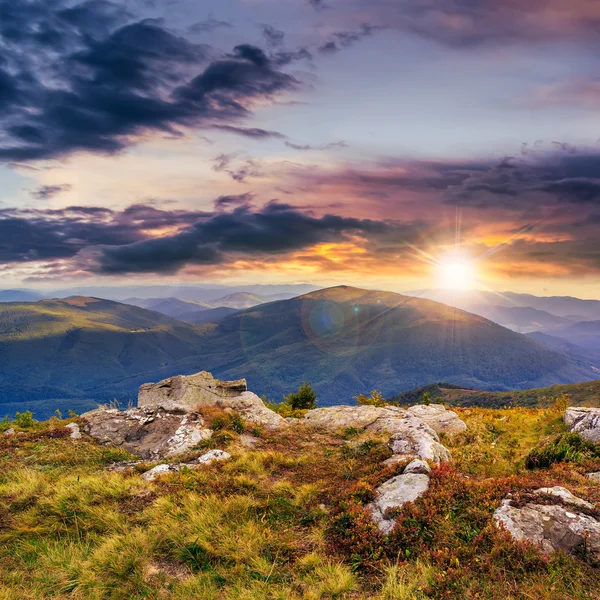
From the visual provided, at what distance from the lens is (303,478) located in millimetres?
12562

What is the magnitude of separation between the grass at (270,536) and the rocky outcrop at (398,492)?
303 millimetres

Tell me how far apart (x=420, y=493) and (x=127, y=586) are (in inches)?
291

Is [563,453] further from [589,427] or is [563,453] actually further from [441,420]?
[441,420]

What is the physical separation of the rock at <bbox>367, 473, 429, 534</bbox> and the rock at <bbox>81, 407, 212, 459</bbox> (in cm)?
944

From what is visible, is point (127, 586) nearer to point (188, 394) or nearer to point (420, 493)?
point (420, 493)

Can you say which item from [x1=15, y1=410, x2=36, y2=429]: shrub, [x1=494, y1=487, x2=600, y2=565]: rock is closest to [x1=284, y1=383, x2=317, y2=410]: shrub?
[x1=15, y1=410, x2=36, y2=429]: shrub

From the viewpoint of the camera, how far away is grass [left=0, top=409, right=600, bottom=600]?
7.10 metres

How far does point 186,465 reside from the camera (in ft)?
45.1

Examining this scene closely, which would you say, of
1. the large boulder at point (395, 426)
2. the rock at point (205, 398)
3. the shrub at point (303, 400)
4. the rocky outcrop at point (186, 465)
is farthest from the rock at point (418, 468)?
the shrub at point (303, 400)

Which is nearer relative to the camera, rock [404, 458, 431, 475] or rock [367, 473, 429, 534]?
rock [367, 473, 429, 534]

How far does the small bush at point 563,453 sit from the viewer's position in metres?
12.4

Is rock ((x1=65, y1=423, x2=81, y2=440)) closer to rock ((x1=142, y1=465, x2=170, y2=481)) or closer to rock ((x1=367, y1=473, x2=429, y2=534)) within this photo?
rock ((x1=142, y1=465, x2=170, y2=481))

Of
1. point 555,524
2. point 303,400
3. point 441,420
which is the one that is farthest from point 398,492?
point 303,400

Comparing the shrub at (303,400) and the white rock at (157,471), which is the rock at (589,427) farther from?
the shrub at (303,400)
